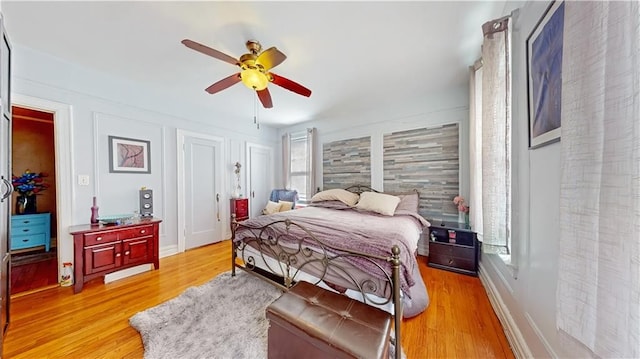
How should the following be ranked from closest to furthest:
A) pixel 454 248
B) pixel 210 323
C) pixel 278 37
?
pixel 210 323
pixel 278 37
pixel 454 248

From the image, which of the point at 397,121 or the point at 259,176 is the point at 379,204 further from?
the point at 259,176

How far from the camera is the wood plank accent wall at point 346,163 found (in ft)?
13.0

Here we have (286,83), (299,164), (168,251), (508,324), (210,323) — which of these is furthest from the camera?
(299,164)

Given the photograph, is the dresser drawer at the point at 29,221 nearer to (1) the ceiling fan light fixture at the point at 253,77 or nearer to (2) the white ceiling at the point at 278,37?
(2) the white ceiling at the point at 278,37

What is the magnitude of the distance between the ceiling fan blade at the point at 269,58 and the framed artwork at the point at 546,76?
1666 millimetres

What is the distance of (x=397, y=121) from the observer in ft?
11.9

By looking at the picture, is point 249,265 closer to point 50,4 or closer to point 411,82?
point 50,4

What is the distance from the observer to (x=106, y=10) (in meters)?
1.73

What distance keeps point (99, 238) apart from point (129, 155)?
120cm

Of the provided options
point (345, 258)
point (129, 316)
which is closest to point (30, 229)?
point (129, 316)

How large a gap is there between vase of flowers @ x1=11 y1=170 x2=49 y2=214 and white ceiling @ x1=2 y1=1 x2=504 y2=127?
2.42 metres

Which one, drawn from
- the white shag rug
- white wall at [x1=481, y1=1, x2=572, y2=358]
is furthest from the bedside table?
the white shag rug

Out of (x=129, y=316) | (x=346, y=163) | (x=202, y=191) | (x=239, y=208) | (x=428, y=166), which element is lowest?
(x=129, y=316)

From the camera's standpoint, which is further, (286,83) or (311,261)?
(286,83)
